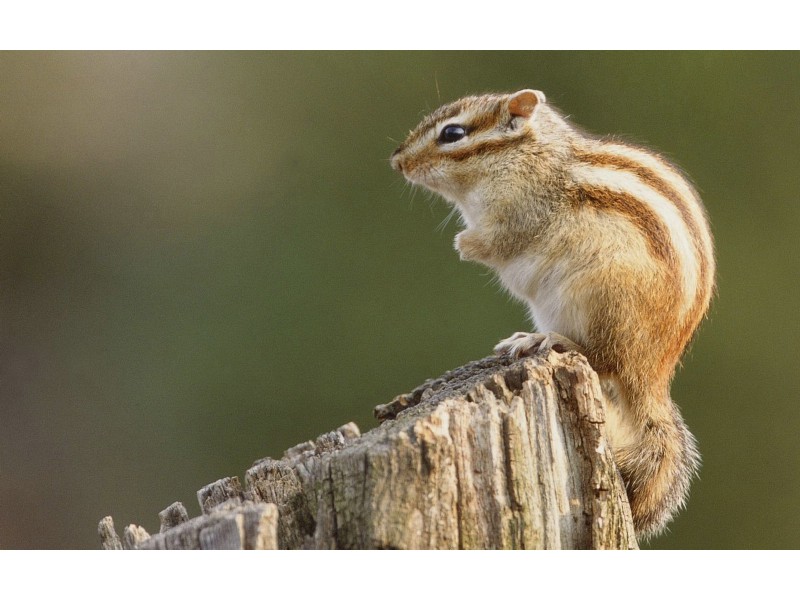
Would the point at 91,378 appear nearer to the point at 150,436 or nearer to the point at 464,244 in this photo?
the point at 150,436

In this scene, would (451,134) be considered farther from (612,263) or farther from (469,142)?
(612,263)

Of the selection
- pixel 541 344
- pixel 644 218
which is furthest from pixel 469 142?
pixel 541 344

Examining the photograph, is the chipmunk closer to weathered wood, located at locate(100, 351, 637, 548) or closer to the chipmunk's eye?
the chipmunk's eye

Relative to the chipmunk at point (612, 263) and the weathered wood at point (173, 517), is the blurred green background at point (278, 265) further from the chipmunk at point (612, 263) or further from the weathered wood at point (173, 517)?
the weathered wood at point (173, 517)

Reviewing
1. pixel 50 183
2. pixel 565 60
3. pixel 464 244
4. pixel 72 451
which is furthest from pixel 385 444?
pixel 50 183

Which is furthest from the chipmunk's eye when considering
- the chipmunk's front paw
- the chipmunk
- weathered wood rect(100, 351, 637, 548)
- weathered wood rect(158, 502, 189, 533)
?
weathered wood rect(158, 502, 189, 533)

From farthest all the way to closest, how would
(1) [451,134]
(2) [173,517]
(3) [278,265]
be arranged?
(3) [278,265] → (1) [451,134] → (2) [173,517]
